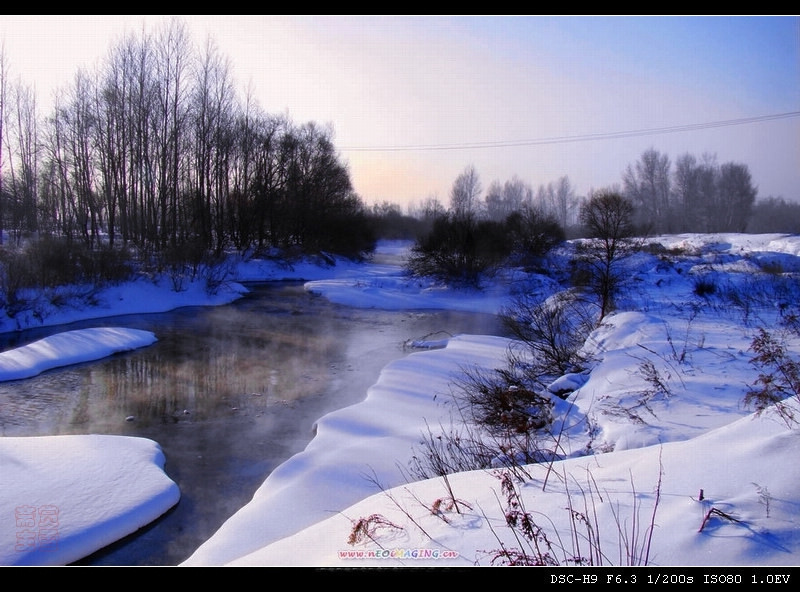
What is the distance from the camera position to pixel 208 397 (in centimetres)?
877

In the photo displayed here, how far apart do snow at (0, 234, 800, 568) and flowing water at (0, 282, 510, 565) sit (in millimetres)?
315

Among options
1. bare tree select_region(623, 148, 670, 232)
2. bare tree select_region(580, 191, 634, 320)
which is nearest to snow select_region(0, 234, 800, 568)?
bare tree select_region(580, 191, 634, 320)

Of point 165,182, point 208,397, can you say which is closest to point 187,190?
point 165,182

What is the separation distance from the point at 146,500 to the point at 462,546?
4.00m

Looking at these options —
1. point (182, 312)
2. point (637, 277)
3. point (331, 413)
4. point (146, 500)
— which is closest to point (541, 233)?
point (637, 277)

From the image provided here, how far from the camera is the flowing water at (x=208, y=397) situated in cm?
530

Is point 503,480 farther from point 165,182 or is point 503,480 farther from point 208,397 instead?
point 165,182

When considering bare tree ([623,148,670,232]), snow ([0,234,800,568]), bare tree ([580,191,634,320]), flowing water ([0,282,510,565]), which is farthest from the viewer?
bare tree ([623,148,670,232])

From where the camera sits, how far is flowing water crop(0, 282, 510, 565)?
530cm

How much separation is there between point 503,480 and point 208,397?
6.83 metres

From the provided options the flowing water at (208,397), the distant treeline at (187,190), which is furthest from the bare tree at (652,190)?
the flowing water at (208,397)

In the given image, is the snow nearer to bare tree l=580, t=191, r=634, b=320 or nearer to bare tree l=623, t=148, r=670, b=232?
bare tree l=580, t=191, r=634, b=320

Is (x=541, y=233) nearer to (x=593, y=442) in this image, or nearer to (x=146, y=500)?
(x=593, y=442)

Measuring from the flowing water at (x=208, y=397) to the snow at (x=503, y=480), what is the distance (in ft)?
1.03
